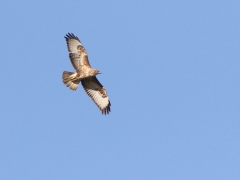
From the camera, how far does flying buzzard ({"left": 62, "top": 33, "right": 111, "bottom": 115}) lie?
755 inches

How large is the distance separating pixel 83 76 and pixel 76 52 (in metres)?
1.14

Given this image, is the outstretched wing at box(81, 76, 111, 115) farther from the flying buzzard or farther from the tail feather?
the tail feather

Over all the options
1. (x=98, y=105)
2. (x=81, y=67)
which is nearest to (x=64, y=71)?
(x=81, y=67)

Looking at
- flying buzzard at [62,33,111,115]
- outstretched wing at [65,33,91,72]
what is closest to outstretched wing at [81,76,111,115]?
flying buzzard at [62,33,111,115]

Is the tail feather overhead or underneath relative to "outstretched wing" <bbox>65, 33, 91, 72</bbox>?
underneath

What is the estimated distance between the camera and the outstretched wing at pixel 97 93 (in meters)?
19.9

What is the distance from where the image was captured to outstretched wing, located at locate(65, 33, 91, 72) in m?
19.5

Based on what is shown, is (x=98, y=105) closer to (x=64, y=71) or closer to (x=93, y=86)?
(x=93, y=86)

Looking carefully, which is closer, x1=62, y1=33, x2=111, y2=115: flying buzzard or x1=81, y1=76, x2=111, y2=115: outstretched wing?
x1=62, y1=33, x2=111, y2=115: flying buzzard

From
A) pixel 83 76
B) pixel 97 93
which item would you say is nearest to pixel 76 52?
pixel 83 76

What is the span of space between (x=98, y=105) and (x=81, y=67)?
70.0 inches

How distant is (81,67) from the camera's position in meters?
19.5

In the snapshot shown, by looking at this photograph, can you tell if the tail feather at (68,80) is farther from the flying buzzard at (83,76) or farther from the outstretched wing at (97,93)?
the outstretched wing at (97,93)

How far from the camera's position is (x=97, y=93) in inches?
795
